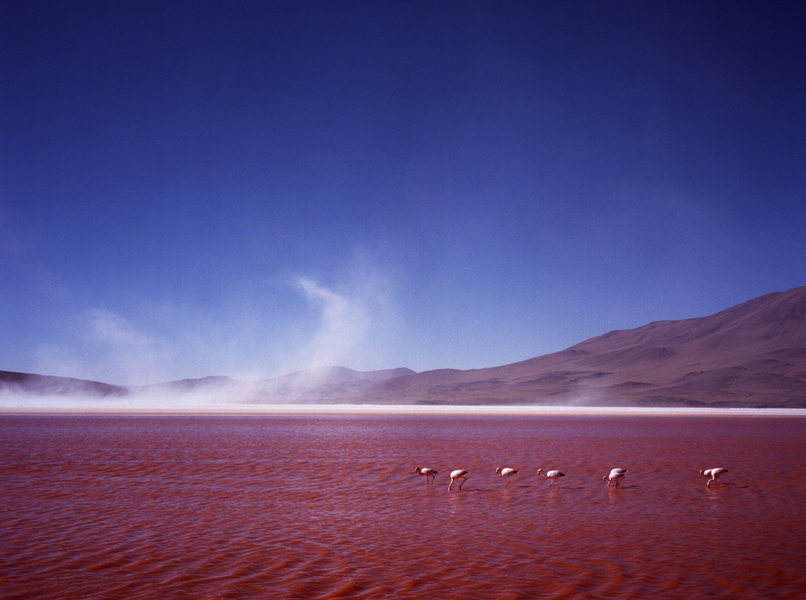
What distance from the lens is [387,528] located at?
9688mm

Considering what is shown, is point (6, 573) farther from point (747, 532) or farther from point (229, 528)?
point (747, 532)

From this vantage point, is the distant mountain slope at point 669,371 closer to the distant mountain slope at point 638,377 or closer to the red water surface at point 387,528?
the distant mountain slope at point 638,377

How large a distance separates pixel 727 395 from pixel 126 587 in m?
115

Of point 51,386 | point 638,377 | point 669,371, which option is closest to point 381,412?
point 638,377

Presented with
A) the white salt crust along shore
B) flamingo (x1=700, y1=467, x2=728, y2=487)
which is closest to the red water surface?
flamingo (x1=700, y1=467, x2=728, y2=487)

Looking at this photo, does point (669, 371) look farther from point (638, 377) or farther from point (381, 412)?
point (381, 412)

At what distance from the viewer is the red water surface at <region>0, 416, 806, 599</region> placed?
6938 mm

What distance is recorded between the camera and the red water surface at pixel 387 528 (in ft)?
22.8

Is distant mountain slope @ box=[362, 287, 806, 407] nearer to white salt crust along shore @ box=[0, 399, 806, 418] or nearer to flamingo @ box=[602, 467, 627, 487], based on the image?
white salt crust along shore @ box=[0, 399, 806, 418]

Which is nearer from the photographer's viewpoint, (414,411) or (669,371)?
(414,411)

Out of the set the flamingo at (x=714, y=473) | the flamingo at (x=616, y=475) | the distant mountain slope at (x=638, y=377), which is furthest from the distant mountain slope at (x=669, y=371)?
the flamingo at (x=616, y=475)

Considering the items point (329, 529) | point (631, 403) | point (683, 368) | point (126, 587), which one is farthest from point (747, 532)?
point (683, 368)

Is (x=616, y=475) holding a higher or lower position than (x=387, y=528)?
higher

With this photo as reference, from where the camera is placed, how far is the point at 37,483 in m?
13.3
